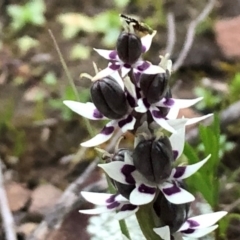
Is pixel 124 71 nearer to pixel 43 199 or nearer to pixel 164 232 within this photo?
pixel 164 232

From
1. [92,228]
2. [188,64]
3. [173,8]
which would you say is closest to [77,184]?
[92,228]

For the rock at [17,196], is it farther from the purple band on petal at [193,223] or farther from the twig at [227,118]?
the purple band on petal at [193,223]

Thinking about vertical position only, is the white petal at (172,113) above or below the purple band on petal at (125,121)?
below

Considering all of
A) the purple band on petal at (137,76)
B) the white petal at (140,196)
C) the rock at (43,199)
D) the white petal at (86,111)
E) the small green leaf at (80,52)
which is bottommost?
the rock at (43,199)

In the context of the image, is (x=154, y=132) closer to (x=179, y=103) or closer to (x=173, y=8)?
(x=179, y=103)

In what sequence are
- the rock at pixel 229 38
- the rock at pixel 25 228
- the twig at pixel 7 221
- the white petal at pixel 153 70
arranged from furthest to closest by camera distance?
the rock at pixel 229 38
the rock at pixel 25 228
the twig at pixel 7 221
the white petal at pixel 153 70

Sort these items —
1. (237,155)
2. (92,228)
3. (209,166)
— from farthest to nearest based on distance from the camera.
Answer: (237,155) → (92,228) → (209,166)

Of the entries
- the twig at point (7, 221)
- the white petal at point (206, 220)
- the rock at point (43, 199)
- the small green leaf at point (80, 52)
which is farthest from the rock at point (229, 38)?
the white petal at point (206, 220)

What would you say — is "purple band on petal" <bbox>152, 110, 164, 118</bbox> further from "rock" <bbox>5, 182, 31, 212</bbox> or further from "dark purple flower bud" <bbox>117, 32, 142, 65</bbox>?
"rock" <bbox>5, 182, 31, 212</bbox>
